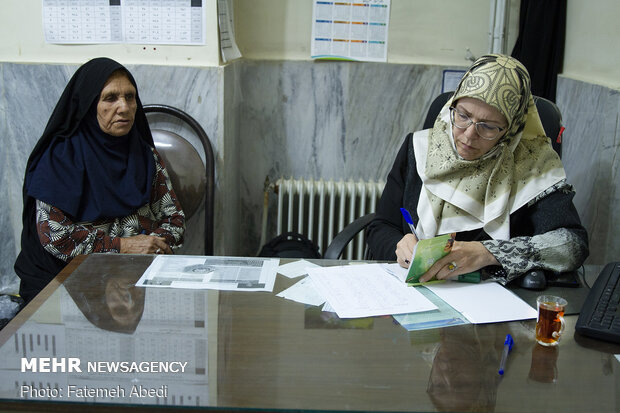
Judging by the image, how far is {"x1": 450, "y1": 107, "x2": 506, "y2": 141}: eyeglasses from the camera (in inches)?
68.4

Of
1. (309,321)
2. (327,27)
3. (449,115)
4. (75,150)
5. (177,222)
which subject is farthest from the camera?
(327,27)

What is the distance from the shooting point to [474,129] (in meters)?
1.74

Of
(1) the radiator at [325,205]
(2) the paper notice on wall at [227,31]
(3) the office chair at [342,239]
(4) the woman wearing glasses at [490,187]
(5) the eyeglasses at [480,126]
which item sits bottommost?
(1) the radiator at [325,205]

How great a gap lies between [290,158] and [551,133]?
4.64 feet

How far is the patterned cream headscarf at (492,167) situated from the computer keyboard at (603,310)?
1.05ft

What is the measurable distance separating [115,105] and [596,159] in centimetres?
179

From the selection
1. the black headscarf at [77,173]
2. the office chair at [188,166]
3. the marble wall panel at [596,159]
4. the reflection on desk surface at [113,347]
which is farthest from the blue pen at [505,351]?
the office chair at [188,166]

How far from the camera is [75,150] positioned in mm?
2189

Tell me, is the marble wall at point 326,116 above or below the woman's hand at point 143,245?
above

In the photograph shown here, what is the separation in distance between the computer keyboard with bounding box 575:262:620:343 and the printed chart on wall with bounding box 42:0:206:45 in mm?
1765

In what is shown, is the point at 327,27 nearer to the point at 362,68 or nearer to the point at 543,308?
the point at 362,68

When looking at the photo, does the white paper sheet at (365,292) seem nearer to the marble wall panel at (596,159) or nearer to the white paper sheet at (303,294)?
the white paper sheet at (303,294)

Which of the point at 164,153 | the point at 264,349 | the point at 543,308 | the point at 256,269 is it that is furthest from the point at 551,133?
the point at 164,153

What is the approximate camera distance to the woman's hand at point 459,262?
1524mm
